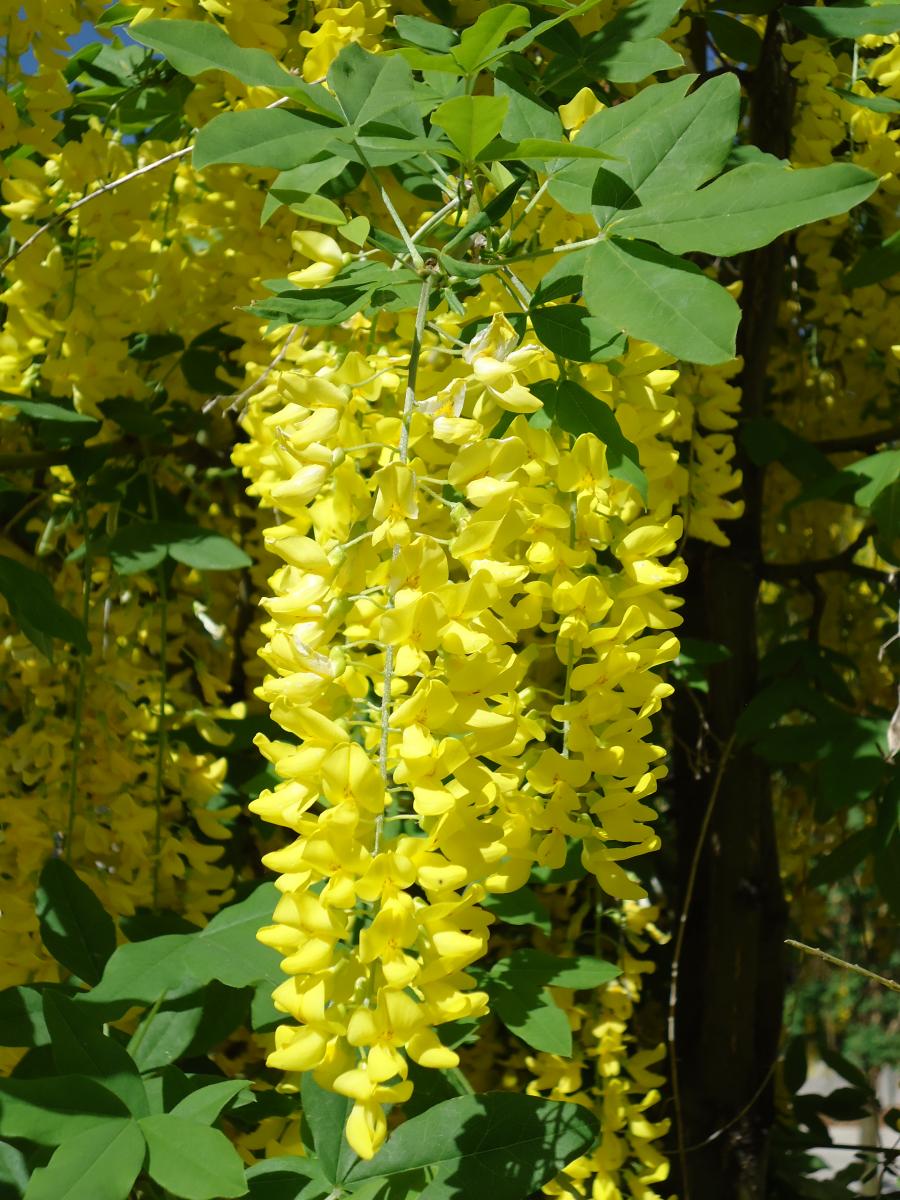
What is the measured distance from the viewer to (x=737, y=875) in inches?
68.3

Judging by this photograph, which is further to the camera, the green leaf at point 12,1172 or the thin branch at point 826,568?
the thin branch at point 826,568

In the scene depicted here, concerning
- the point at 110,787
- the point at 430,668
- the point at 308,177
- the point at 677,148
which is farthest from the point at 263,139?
the point at 110,787

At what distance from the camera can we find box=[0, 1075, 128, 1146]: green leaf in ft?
2.80

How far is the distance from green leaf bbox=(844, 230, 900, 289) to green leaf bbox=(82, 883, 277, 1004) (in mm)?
957

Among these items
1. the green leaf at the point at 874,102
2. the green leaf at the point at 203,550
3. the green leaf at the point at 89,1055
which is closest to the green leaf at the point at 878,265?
the green leaf at the point at 874,102

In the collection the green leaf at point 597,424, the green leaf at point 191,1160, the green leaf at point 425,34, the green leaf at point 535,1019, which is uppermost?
the green leaf at point 425,34

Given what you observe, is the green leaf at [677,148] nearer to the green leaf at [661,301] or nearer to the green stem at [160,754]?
the green leaf at [661,301]

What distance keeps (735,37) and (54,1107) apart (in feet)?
4.58

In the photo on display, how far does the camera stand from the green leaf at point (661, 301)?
0.72m

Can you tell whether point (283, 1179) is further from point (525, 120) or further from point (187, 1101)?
point (525, 120)

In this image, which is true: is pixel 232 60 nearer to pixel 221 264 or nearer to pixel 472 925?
pixel 472 925

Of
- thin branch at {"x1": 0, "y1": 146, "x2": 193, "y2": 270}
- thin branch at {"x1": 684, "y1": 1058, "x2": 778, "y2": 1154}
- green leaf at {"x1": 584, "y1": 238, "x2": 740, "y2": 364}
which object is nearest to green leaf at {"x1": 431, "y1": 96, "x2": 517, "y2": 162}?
green leaf at {"x1": 584, "y1": 238, "x2": 740, "y2": 364}

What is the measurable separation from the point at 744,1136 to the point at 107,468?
4.16 feet

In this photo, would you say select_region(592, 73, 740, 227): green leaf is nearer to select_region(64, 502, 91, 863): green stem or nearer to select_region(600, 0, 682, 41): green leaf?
select_region(600, 0, 682, 41): green leaf
